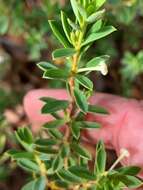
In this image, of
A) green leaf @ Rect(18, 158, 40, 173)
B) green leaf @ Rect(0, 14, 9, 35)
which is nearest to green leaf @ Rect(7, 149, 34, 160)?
green leaf @ Rect(18, 158, 40, 173)

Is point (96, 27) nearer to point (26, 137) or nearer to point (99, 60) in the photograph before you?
point (99, 60)

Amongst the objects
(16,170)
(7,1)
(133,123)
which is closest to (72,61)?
(133,123)

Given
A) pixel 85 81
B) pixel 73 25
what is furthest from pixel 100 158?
pixel 73 25

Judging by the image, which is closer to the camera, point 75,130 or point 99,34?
point 99,34

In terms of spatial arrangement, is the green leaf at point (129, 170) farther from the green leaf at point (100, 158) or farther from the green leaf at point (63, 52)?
the green leaf at point (63, 52)

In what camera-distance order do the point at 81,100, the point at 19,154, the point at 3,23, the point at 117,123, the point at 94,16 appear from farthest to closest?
the point at 3,23 < the point at 117,123 < the point at 19,154 < the point at 81,100 < the point at 94,16

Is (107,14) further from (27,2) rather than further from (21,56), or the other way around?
(21,56)
